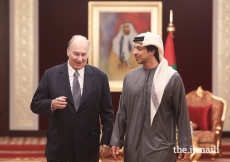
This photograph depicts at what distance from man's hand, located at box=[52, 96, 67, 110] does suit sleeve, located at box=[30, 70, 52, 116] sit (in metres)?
0.06

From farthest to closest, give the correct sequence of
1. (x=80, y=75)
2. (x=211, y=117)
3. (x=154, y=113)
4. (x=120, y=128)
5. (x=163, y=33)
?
(x=163, y=33) → (x=211, y=117) → (x=80, y=75) → (x=120, y=128) → (x=154, y=113)

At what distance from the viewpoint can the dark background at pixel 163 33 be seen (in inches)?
366

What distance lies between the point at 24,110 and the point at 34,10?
1831 mm

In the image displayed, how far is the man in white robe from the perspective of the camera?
3.46 meters

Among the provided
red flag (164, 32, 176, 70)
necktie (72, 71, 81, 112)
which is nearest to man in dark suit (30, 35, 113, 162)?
necktie (72, 71, 81, 112)

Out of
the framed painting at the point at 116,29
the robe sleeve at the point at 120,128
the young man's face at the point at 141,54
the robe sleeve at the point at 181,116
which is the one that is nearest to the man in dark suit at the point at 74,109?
the robe sleeve at the point at 120,128

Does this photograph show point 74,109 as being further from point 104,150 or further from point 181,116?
point 181,116

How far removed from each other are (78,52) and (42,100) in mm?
425

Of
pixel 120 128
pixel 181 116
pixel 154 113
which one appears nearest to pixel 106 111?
pixel 120 128

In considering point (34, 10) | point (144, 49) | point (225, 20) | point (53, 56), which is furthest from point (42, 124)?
point (144, 49)

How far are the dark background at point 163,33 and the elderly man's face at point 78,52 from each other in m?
5.80

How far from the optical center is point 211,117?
7781 millimetres

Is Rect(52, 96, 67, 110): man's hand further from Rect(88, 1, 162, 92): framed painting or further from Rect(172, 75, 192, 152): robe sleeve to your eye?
Rect(88, 1, 162, 92): framed painting

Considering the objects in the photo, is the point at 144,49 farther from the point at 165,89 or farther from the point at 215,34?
the point at 215,34
